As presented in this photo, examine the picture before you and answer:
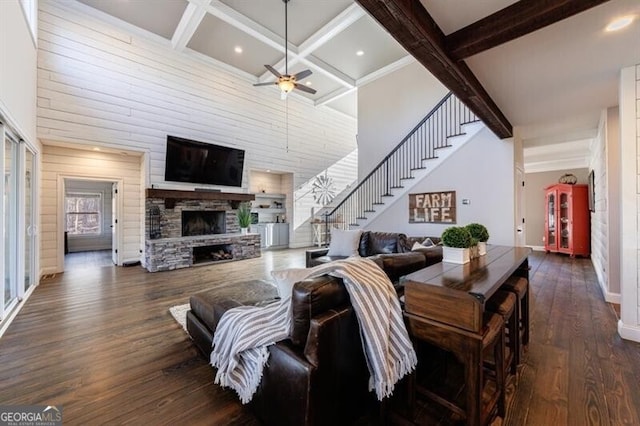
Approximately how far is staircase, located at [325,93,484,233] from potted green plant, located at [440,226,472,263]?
3677 millimetres

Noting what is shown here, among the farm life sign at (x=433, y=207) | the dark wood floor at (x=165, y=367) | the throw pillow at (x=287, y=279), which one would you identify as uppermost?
the farm life sign at (x=433, y=207)

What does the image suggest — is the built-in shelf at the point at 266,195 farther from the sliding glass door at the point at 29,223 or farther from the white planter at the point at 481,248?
the white planter at the point at 481,248

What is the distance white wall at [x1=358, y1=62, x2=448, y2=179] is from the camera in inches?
249

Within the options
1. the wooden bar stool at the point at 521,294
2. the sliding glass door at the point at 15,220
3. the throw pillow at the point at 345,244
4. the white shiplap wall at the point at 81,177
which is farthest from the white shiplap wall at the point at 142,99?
Result: the wooden bar stool at the point at 521,294

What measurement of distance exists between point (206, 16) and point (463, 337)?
689 centimetres

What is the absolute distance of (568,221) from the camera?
7.37 metres

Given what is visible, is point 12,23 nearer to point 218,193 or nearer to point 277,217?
point 218,193

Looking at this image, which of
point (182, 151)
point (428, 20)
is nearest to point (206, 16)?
point (182, 151)

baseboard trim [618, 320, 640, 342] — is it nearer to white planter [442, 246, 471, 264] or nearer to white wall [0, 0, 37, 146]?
white planter [442, 246, 471, 264]

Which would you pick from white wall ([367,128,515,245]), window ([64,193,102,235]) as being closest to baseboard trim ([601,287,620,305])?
white wall ([367,128,515,245])

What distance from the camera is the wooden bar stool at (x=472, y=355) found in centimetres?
133

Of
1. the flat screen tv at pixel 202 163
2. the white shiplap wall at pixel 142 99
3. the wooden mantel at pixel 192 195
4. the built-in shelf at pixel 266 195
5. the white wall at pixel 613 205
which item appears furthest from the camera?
the built-in shelf at pixel 266 195

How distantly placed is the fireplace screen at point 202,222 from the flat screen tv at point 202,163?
2.80 feet

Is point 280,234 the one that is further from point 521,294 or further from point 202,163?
point 521,294
